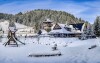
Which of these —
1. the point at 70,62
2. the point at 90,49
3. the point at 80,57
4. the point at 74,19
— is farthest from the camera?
the point at 74,19

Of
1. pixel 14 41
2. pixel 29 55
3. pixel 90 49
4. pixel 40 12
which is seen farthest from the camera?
pixel 40 12

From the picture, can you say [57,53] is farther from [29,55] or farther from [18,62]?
[18,62]

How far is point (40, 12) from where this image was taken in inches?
3019

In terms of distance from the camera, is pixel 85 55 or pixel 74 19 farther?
pixel 74 19

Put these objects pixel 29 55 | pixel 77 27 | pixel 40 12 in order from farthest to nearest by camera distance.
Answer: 1. pixel 40 12
2. pixel 77 27
3. pixel 29 55

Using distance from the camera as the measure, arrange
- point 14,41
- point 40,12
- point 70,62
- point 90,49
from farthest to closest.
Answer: point 40,12
point 14,41
point 90,49
point 70,62

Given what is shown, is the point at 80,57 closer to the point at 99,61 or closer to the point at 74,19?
the point at 99,61

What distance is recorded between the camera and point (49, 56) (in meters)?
18.0

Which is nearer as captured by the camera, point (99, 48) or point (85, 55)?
Result: point (85, 55)

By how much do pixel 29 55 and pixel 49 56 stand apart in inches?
52.0

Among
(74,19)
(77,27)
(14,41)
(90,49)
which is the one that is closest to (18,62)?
(90,49)

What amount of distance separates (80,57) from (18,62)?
11.2 feet

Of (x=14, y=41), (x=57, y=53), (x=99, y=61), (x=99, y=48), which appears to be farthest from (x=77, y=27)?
(x=99, y=61)

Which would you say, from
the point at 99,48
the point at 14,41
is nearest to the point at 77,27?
the point at 14,41
